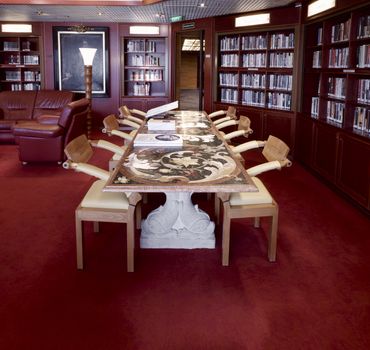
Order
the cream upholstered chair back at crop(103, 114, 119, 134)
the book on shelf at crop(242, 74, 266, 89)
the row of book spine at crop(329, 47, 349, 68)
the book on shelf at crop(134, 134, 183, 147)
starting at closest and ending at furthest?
the book on shelf at crop(134, 134, 183, 147), the cream upholstered chair back at crop(103, 114, 119, 134), the row of book spine at crop(329, 47, 349, 68), the book on shelf at crop(242, 74, 266, 89)

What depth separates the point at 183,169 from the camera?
2.98 m

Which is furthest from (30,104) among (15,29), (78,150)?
(78,150)

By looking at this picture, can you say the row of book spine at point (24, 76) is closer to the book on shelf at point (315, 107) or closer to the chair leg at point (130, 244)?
the book on shelf at point (315, 107)

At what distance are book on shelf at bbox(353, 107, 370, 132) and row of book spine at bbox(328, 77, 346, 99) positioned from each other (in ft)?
1.52

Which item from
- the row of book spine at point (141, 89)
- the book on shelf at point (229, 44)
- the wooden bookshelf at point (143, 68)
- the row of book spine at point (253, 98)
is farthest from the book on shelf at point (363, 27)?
the row of book spine at point (141, 89)

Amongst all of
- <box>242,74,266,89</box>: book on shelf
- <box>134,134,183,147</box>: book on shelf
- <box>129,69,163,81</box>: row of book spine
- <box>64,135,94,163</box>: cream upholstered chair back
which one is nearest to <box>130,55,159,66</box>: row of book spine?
<box>129,69,163,81</box>: row of book spine

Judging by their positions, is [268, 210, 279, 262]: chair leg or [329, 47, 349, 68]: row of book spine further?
[329, 47, 349, 68]: row of book spine

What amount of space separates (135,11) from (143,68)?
7.18 feet

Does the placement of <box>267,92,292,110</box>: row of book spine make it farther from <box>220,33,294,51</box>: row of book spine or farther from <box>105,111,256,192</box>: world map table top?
<box>105,111,256,192</box>: world map table top

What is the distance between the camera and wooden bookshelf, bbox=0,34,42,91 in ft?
33.9

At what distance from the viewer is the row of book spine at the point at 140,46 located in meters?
10.3

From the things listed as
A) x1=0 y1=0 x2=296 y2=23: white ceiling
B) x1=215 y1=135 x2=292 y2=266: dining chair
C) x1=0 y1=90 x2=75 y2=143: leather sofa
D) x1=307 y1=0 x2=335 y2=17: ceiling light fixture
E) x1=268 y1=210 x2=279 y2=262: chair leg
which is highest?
x1=0 y1=0 x2=296 y2=23: white ceiling

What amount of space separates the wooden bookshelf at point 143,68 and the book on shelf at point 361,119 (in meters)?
5.86

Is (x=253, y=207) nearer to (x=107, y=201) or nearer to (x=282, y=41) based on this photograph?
(x=107, y=201)
